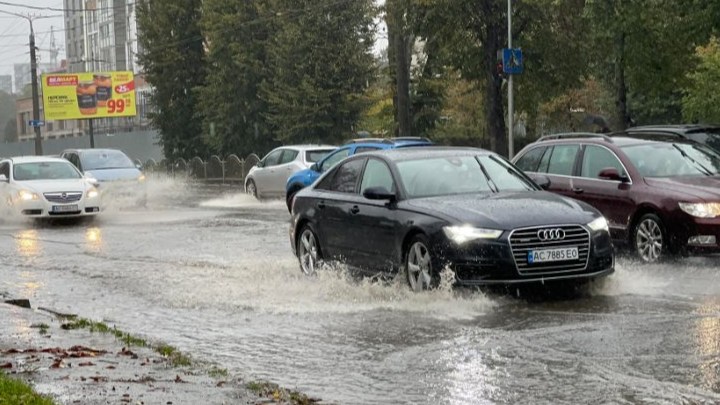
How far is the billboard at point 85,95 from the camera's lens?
84.4m

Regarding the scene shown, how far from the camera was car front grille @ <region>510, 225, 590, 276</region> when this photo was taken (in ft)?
35.4

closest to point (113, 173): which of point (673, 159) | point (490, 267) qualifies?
point (673, 159)

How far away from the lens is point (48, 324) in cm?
997

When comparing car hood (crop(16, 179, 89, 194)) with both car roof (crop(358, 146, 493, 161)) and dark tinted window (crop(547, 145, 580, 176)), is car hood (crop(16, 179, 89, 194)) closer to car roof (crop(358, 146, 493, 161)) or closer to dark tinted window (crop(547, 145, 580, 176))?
dark tinted window (crop(547, 145, 580, 176))

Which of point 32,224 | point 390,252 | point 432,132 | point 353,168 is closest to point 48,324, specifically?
point 390,252

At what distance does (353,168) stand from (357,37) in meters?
41.9

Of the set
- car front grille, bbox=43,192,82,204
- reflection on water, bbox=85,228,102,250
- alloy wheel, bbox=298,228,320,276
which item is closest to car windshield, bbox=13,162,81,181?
car front grille, bbox=43,192,82,204

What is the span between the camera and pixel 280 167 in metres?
31.2

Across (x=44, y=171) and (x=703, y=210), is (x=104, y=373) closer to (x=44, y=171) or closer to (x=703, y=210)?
(x=703, y=210)

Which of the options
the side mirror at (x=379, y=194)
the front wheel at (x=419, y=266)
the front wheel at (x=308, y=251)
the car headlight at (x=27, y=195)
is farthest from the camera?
the car headlight at (x=27, y=195)

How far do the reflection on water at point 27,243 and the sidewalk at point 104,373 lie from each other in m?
8.90

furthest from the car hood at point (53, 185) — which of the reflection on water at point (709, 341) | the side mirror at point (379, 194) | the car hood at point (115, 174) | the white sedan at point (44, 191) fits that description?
the reflection on water at point (709, 341)

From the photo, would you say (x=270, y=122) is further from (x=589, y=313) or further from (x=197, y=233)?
(x=589, y=313)

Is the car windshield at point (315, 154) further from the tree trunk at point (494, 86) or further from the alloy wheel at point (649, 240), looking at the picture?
the alloy wheel at point (649, 240)
